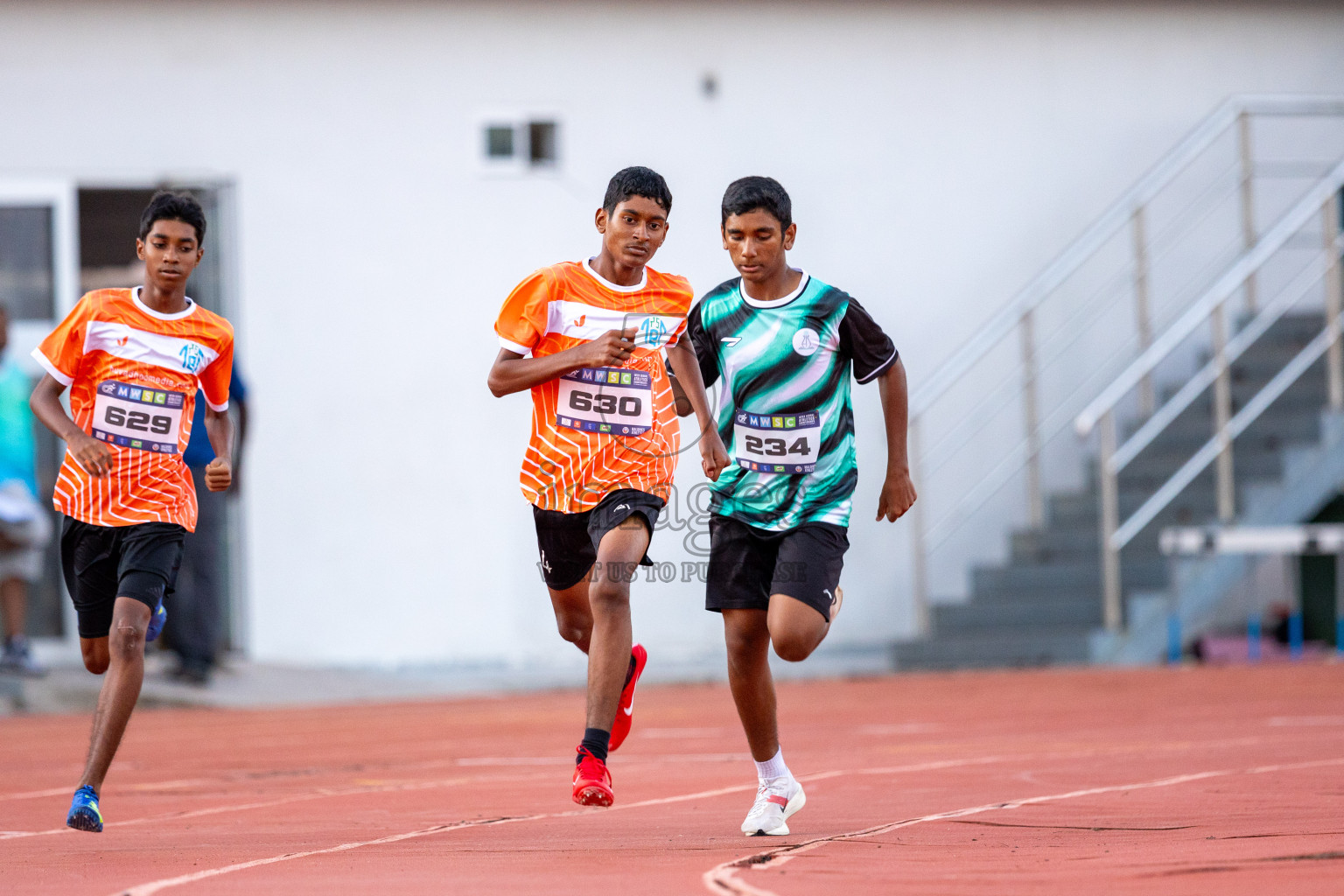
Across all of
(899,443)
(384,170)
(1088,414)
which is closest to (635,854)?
(899,443)

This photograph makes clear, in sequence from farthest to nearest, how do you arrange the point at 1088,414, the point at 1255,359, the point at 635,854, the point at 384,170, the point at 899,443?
1. the point at 1255,359
2. the point at 384,170
3. the point at 1088,414
4. the point at 899,443
5. the point at 635,854

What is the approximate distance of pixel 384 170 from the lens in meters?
13.1

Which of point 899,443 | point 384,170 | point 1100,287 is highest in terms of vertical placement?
point 384,170

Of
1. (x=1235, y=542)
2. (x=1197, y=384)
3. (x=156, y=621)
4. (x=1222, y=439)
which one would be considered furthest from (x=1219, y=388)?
(x=156, y=621)

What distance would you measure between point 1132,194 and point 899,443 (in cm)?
853

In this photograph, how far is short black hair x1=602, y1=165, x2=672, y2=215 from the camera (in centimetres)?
573

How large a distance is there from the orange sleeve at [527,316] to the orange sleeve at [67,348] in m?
1.40

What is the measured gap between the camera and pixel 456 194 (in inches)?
520

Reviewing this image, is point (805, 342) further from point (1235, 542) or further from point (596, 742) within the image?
point (1235, 542)

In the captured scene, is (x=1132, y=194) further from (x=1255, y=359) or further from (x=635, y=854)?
(x=635, y=854)

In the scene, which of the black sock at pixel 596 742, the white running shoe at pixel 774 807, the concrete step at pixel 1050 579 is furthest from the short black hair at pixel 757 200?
the concrete step at pixel 1050 579

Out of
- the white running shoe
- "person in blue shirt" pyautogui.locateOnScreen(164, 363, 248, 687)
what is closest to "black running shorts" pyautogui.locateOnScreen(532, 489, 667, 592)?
the white running shoe

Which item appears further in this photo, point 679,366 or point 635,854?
point 679,366

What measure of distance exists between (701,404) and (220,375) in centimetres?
175
